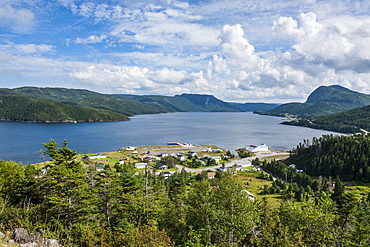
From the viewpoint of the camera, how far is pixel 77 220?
15.0 metres

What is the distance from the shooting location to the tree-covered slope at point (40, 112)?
565ft

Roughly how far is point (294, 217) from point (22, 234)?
14.2 metres

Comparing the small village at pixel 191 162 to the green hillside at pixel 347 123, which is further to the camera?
the green hillside at pixel 347 123

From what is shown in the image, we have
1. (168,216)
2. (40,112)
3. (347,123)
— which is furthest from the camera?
(40,112)

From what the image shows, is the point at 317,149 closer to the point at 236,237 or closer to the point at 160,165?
the point at 160,165

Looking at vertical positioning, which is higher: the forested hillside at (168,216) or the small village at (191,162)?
the forested hillside at (168,216)

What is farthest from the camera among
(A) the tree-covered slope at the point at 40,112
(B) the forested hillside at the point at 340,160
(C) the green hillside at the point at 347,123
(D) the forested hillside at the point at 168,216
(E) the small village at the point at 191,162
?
(A) the tree-covered slope at the point at 40,112

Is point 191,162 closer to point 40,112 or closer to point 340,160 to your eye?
point 340,160

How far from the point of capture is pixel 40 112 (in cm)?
17700

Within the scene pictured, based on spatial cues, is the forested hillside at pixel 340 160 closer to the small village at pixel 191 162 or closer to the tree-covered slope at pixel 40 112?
the small village at pixel 191 162

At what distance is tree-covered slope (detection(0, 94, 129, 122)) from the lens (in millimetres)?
172250

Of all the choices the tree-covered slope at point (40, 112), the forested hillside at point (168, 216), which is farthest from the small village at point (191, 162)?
the tree-covered slope at point (40, 112)

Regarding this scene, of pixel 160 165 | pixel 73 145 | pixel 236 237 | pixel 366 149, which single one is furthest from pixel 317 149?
pixel 73 145

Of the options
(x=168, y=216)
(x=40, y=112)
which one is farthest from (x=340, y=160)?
(x=40, y=112)
